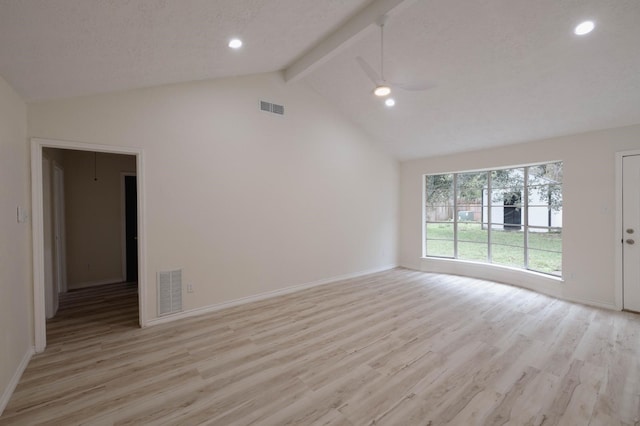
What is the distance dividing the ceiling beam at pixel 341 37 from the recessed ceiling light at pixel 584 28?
1.67 m

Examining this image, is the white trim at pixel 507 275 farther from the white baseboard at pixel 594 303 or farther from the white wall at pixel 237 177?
the white wall at pixel 237 177

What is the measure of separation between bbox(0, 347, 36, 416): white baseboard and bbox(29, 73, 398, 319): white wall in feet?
3.44

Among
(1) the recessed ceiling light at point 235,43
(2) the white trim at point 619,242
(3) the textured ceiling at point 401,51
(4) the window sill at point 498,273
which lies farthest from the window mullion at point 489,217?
(1) the recessed ceiling light at point 235,43

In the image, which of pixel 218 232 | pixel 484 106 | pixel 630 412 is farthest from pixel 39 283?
pixel 484 106

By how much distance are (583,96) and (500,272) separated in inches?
124

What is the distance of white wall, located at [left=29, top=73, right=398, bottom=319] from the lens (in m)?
3.37

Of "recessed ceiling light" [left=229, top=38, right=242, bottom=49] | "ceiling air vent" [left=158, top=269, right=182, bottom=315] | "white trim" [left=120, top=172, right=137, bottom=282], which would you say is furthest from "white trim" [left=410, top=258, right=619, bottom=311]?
"white trim" [left=120, top=172, right=137, bottom=282]

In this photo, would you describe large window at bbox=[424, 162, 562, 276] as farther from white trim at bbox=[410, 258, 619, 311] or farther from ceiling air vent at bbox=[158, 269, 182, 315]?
ceiling air vent at bbox=[158, 269, 182, 315]

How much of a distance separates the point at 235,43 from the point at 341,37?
1.27 metres

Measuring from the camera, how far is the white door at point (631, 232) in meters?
3.80

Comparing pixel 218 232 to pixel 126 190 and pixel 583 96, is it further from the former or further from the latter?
pixel 583 96

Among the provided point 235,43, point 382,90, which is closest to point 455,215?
point 382,90

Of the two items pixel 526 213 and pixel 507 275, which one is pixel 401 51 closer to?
pixel 526 213

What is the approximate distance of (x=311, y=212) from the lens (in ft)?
16.6
